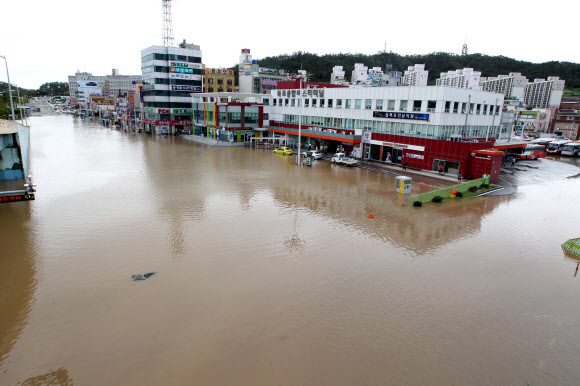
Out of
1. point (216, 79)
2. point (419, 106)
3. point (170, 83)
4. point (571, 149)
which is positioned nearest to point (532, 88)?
point (571, 149)

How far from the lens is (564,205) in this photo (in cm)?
2953

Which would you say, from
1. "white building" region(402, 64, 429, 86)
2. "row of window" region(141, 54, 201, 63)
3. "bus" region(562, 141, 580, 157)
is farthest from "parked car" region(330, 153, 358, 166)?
"row of window" region(141, 54, 201, 63)

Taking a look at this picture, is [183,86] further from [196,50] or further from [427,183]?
[427,183]

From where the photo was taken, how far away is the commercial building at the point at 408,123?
38.4 m

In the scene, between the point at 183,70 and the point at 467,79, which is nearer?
the point at 183,70

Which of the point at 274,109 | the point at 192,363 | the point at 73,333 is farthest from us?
the point at 274,109

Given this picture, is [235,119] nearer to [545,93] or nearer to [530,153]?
[530,153]

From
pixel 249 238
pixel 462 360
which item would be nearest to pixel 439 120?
pixel 249 238

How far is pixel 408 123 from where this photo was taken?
42.1 meters

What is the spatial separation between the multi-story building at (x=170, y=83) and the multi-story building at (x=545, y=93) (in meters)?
125

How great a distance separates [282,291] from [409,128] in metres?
34.4

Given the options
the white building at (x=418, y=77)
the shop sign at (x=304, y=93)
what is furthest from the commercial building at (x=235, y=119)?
the white building at (x=418, y=77)

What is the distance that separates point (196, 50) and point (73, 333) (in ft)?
265

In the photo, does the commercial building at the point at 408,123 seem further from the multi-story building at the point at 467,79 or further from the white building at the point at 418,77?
the multi-story building at the point at 467,79
